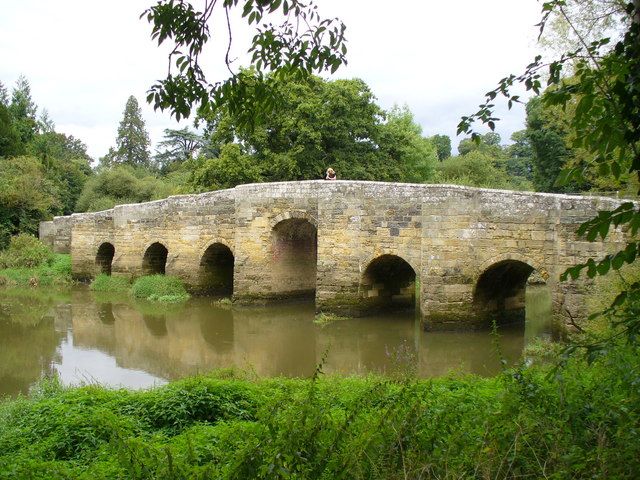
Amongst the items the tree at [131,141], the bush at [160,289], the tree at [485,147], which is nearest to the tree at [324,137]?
the bush at [160,289]

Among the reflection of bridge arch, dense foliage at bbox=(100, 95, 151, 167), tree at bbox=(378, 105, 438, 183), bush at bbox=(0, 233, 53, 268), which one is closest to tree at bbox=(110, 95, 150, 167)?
dense foliage at bbox=(100, 95, 151, 167)

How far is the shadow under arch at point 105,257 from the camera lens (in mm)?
21094

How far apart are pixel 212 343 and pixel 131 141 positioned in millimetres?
45049

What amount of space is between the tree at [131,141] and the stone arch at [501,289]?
148ft

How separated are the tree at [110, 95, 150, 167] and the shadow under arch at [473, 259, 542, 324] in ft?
148

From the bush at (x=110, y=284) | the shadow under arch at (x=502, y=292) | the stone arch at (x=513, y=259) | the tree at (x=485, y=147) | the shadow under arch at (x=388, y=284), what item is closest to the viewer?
the stone arch at (x=513, y=259)

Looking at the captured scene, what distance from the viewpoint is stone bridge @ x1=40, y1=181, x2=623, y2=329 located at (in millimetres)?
10812

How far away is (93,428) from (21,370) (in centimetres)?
533

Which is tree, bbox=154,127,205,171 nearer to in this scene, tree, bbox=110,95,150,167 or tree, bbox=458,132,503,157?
tree, bbox=110,95,150,167

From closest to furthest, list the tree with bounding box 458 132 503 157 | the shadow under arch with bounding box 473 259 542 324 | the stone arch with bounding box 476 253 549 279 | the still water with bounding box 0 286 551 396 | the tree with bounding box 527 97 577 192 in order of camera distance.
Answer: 1. the still water with bounding box 0 286 551 396
2. the stone arch with bounding box 476 253 549 279
3. the shadow under arch with bounding box 473 259 542 324
4. the tree with bounding box 527 97 577 192
5. the tree with bounding box 458 132 503 157

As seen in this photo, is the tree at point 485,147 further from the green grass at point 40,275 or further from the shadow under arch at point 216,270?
the green grass at point 40,275

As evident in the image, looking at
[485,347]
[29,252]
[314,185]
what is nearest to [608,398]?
[485,347]

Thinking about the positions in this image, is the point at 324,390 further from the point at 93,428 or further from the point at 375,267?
the point at 375,267

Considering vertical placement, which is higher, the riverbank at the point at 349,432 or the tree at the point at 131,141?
the tree at the point at 131,141
